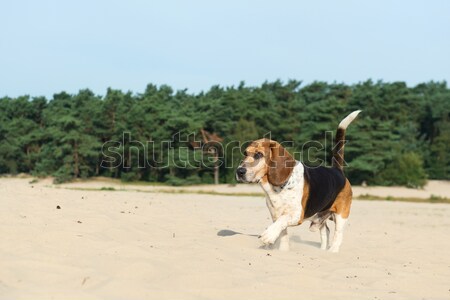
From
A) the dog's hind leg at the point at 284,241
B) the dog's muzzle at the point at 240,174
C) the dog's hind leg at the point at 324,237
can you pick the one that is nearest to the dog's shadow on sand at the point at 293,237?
the dog's hind leg at the point at 324,237

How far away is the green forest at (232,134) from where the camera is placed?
124 ft

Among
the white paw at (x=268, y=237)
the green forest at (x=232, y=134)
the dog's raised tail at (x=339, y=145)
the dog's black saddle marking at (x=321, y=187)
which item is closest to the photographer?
the white paw at (x=268, y=237)

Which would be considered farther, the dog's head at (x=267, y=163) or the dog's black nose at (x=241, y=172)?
the dog's head at (x=267, y=163)

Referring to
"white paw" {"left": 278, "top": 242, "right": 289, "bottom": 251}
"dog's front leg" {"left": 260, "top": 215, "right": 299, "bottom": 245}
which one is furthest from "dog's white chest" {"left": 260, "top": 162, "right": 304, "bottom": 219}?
"white paw" {"left": 278, "top": 242, "right": 289, "bottom": 251}

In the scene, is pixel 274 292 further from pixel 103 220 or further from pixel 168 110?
pixel 168 110

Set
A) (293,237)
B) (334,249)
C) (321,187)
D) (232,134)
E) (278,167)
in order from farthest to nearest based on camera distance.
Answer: (232,134) → (293,237) → (334,249) → (321,187) → (278,167)

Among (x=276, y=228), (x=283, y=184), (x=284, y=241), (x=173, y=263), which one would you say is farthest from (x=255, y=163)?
(x=173, y=263)

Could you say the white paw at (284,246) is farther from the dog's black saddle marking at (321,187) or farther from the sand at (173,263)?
the dog's black saddle marking at (321,187)

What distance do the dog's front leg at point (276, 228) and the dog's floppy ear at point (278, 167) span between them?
1.45 ft

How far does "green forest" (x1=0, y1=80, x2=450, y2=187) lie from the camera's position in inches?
1487

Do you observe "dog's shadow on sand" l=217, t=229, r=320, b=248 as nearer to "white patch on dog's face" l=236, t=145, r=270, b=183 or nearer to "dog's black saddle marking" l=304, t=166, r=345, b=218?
"dog's black saddle marking" l=304, t=166, r=345, b=218

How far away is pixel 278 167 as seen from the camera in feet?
23.1

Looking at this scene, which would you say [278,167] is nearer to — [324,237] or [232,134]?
[324,237]

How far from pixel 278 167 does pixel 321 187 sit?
2.88ft
